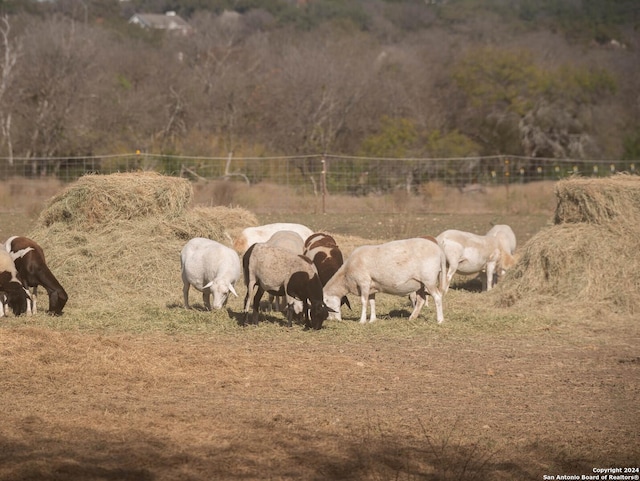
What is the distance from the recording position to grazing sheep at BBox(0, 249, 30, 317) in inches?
538

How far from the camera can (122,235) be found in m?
17.1

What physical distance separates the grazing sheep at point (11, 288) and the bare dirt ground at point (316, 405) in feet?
5.30

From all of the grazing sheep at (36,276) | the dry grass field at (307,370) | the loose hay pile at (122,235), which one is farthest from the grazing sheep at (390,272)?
the grazing sheep at (36,276)

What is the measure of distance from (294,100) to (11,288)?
41294 millimetres

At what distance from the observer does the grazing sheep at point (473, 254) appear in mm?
16531

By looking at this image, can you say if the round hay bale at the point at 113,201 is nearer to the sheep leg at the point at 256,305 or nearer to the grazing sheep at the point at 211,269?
the grazing sheep at the point at 211,269

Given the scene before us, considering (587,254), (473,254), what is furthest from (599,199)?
(473,254)

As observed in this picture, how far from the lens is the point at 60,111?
43.7 m

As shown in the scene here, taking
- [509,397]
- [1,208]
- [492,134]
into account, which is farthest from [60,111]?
[509,397]

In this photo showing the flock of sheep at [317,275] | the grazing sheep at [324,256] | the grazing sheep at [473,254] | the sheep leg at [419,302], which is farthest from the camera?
the grazing sheep at [473,254]

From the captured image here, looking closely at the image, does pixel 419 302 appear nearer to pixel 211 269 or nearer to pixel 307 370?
pixel 211 269

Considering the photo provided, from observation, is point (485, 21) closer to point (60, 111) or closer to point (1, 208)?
point (60, 111)

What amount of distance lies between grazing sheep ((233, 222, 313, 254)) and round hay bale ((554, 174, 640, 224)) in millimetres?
4627

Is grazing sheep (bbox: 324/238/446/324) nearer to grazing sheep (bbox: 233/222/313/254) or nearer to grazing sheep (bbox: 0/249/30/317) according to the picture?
grazing sheep (bbox: 233/222/313/254)
